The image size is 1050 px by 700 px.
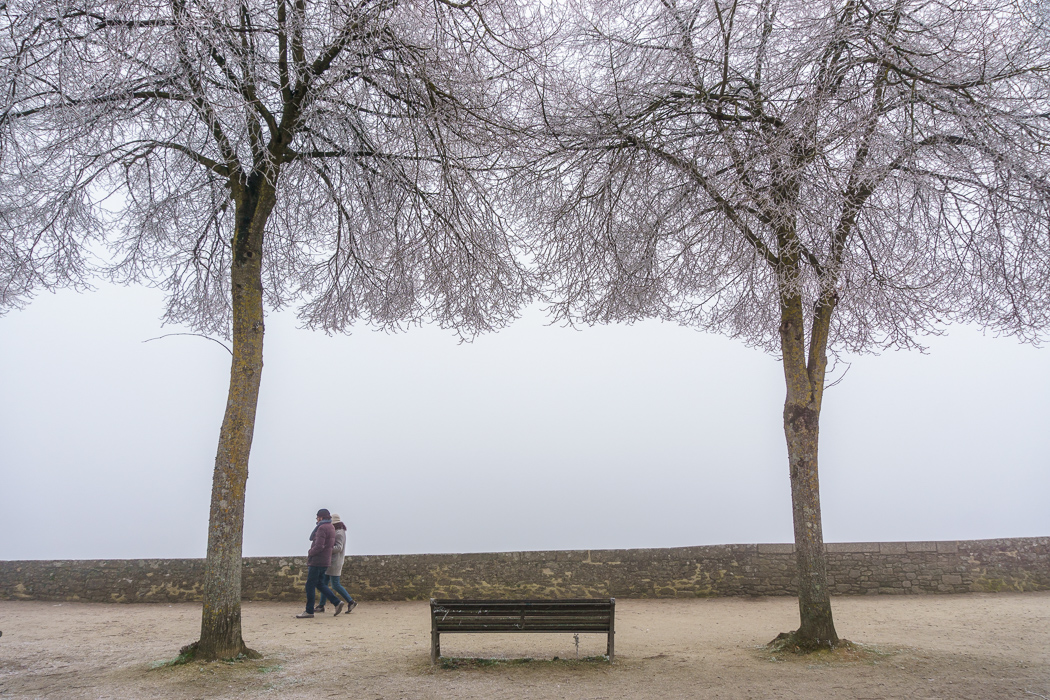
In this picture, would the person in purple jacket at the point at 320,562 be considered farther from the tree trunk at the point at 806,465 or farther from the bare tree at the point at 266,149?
the tree trunk at the point at 806,465

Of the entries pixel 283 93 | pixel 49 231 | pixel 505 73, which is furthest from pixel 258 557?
pixel 505 73

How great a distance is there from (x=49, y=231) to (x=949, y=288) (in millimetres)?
10897

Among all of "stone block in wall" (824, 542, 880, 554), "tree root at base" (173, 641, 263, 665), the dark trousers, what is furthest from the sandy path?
"stone block in wall" (824, 542, 880, 554)

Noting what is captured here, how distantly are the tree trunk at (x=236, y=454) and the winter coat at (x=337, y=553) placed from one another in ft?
10.8

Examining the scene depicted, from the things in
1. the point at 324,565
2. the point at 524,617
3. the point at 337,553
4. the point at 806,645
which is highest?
the point at 337,553

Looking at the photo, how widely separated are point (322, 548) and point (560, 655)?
4.05 meters

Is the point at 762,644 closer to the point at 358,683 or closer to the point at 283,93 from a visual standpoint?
the point at 358,683

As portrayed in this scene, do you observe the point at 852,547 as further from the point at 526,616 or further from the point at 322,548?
the point at 322,548

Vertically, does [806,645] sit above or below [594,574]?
below

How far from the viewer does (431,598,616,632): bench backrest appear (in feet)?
21.0

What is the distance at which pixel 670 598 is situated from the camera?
34.8 ft

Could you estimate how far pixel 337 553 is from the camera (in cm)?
988

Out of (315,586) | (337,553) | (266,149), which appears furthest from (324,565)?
(266,149)

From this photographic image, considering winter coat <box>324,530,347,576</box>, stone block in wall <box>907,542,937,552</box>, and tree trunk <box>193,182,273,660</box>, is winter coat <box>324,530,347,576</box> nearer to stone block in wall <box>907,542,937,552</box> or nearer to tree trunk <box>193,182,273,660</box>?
tree trunk <box>193,182,273,660</box>
